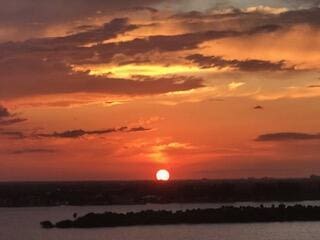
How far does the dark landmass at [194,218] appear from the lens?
259 feet

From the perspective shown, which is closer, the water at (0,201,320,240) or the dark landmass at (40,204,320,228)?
the water at (0,201,320,240)

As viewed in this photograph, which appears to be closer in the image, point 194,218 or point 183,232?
point 183,232

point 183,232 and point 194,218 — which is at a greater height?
point 194,218

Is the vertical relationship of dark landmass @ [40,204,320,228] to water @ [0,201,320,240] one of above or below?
above

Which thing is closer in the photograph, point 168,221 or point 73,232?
point 73,232

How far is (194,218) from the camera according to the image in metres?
80.2

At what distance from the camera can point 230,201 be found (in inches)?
5064

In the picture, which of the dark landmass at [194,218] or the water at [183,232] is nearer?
the water at [183,232]

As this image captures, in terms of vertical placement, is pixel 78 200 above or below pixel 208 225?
above

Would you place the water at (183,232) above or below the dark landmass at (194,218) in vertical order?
below

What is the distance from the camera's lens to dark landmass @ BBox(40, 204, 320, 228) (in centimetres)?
7894

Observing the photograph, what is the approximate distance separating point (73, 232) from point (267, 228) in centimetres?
1678

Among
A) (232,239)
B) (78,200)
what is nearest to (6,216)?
(78,200)

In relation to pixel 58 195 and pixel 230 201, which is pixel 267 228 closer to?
pixel 230 201
